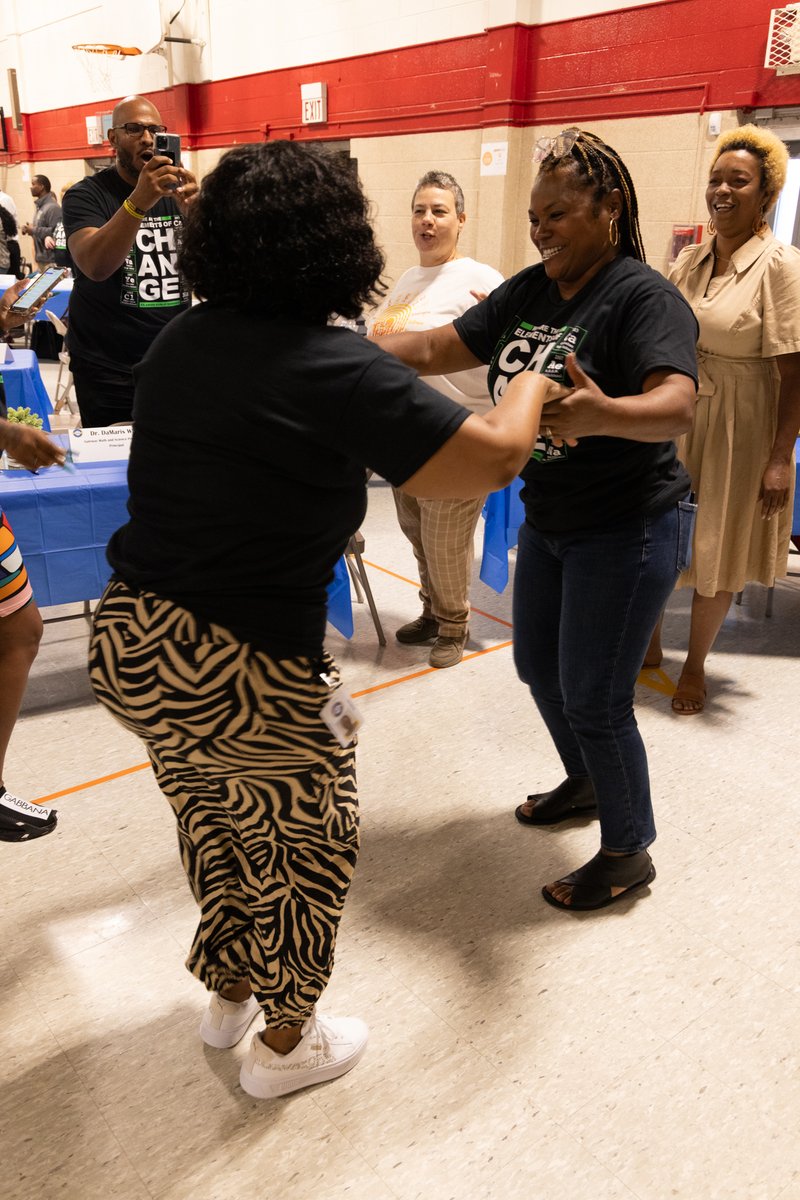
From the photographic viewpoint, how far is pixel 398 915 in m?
1.92

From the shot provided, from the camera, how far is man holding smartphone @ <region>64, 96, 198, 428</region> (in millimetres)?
2477

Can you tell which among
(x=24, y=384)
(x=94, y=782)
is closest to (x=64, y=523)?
(x=94, y=782)

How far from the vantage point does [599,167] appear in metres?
1.57

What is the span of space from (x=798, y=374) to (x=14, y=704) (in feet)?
7.59

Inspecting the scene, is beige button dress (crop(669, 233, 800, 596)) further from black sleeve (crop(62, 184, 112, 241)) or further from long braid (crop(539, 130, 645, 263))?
Result: black sleeve (crop(62, 184, 112, 241))

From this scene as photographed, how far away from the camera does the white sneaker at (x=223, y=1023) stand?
157 cm

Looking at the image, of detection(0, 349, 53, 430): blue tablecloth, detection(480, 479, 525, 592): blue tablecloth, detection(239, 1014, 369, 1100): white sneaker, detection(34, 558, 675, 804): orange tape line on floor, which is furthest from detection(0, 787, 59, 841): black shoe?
detection(0, 349, 53, 430): blue tablecloth

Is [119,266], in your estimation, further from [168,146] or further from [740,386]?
[740,386]

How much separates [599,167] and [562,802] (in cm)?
143

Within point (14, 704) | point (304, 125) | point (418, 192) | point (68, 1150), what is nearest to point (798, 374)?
point (418, 192)

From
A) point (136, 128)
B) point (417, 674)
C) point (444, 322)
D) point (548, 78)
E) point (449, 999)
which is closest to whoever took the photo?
point (449, 999)

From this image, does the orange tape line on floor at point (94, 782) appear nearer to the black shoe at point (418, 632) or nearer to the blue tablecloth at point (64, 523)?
the blue tablecloth at point (64, 523)

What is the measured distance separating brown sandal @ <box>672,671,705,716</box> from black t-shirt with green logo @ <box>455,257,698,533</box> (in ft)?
3.92

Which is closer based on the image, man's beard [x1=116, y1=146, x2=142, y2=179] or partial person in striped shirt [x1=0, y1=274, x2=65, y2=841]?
partial person in striped shirt [x1=0, y1=274, x2=65, y2=841]
